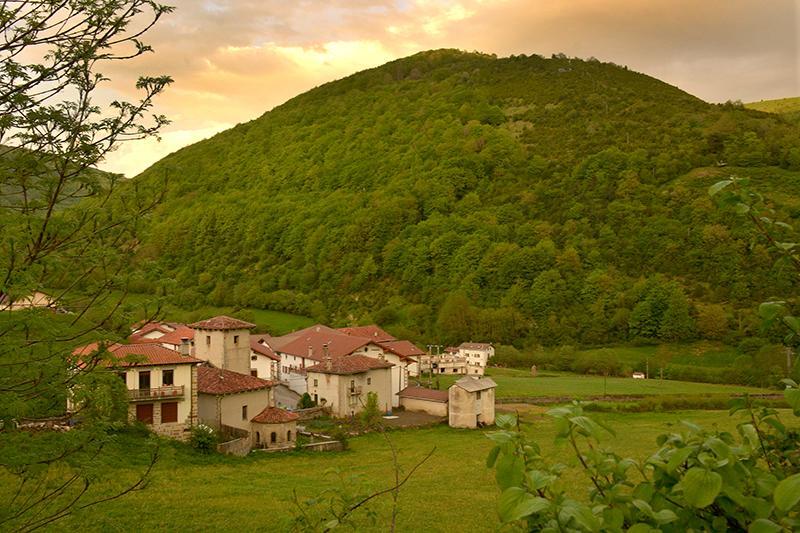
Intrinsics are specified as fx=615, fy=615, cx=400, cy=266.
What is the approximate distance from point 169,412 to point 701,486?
99.5 ft

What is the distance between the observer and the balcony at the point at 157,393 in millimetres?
28339

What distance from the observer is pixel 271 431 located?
1217 inches

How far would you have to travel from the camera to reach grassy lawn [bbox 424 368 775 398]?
179 ft

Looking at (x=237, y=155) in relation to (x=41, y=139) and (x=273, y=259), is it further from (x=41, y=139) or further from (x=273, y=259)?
(x=41, y=139)

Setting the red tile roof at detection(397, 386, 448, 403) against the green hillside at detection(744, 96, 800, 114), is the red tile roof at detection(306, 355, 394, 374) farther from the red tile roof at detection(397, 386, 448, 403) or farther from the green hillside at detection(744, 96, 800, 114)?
the green hillside at detection(744, 96, 800, 114)

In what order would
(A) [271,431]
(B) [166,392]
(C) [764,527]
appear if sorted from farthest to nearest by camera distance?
(A) [271,431] < (B) [166,392] < (C) [764,527]

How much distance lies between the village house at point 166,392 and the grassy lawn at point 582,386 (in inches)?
1163

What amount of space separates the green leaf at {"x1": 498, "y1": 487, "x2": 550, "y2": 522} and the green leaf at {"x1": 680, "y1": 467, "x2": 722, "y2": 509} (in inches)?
18.9

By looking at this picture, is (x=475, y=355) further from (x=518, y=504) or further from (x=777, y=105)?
(x=777, y=105)

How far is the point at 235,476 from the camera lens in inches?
951

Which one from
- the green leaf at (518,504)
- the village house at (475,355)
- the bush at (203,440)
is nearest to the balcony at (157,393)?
the bush at (203,440)

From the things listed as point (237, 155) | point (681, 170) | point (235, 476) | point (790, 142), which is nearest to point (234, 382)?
point (235, 476)

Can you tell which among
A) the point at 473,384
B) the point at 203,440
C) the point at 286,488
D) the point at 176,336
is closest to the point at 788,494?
the point at 286,488

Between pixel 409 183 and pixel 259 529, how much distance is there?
12153 centimetres
